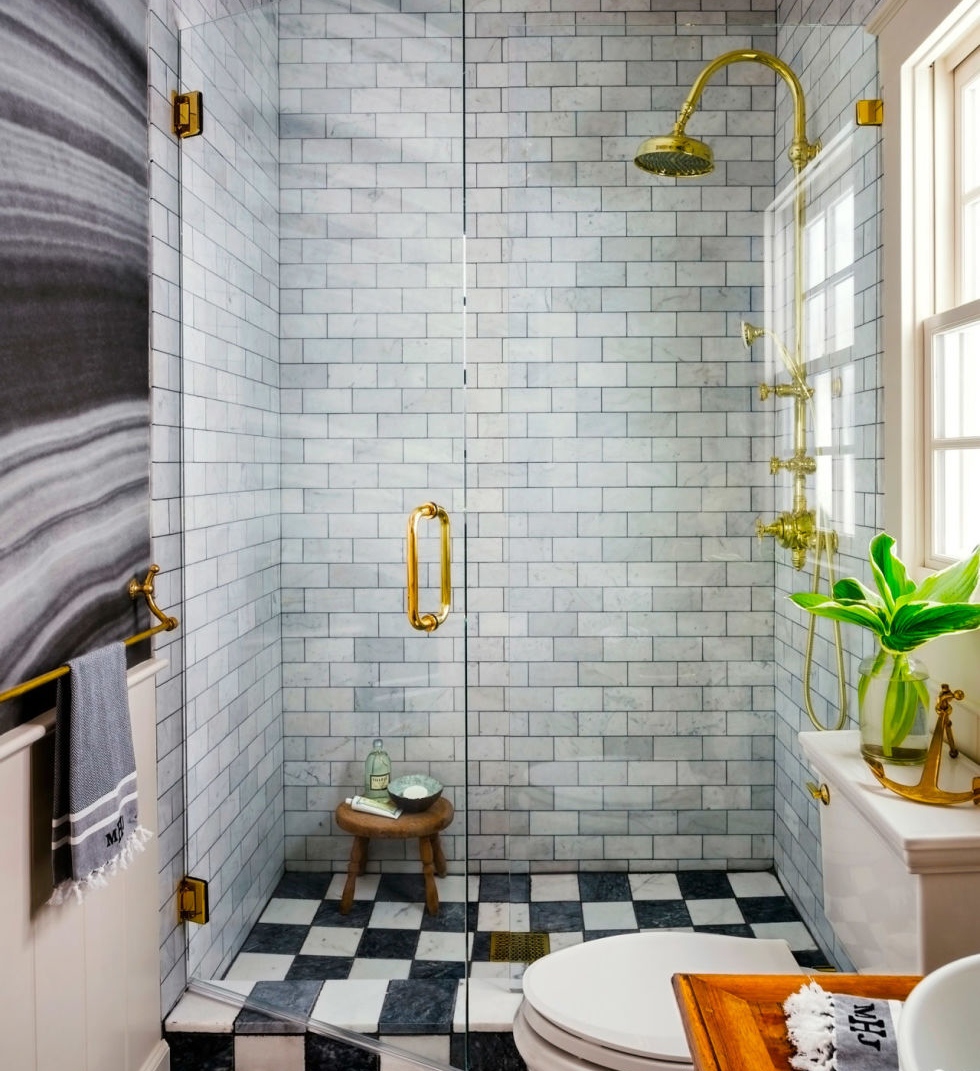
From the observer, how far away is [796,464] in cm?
174

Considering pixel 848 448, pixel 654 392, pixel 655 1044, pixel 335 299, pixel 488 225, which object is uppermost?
pixel 488 225

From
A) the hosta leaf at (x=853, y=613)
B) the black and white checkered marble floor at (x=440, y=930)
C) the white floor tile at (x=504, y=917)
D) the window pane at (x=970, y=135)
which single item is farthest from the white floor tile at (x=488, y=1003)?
the window pane at (x=970, y=135)

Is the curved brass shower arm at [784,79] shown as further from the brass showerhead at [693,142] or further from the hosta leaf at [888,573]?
the hosta leaf at [888,573]

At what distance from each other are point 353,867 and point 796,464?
1298 mm

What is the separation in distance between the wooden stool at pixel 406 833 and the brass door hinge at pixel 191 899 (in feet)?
1.16

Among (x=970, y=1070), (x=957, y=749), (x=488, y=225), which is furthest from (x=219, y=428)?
(x=970, y=1070)

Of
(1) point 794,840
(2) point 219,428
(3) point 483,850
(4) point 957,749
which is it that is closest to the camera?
(4) point 957,749

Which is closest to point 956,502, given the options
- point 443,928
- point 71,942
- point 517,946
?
point 517,946

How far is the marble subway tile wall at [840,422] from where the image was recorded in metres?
1.72

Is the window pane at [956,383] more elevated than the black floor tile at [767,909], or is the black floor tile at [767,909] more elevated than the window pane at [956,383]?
the window pane at [956,383]

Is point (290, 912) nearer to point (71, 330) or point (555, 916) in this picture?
point (555, 916)

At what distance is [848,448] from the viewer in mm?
1763

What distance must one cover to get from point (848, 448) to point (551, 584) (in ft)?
2.21

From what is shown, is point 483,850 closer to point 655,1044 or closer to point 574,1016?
point 574,1016
